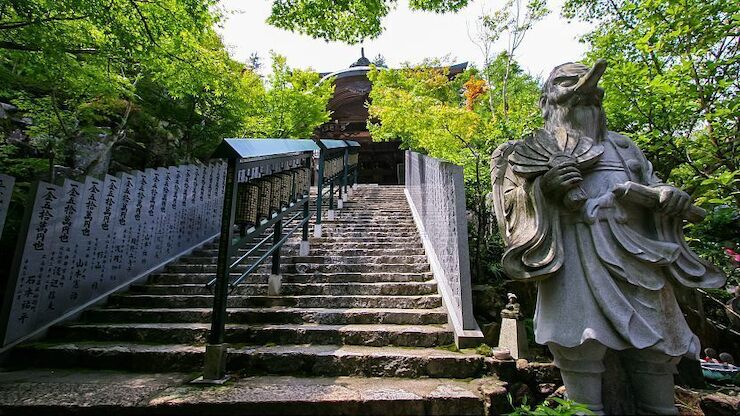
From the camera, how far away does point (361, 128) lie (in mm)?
23125

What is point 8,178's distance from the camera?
3914 mm

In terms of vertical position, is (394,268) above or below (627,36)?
below

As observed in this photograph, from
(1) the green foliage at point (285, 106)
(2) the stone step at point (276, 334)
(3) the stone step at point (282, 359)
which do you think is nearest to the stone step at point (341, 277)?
(2) the stone step at point (276, 334)

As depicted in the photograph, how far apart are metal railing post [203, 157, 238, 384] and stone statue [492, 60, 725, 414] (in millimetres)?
2462

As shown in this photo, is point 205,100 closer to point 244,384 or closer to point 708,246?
point 244,384

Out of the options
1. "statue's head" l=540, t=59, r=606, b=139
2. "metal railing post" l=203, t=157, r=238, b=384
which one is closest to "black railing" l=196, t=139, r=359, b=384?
"metal railing post" l=203, t=157, r=238, b=384

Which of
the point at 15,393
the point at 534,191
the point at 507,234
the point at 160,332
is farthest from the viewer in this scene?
the point at 160,332

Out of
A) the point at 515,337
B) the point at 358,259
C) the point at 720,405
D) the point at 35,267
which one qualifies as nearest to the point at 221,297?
the point at 35,267

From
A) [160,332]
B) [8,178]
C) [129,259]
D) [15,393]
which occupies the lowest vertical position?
[15,393]

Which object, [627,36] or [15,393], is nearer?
[15,393]

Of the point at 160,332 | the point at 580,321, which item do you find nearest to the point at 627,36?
the point at 580,321

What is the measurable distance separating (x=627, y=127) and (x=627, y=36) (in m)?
1.47

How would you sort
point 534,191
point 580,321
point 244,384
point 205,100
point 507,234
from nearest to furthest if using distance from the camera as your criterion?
point 580,321 < point 534,191 < point 507,234 < point 244,384 < point 205,100

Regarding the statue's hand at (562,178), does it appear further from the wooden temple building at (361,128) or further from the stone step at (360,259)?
the wooden temple building at (361,128)
